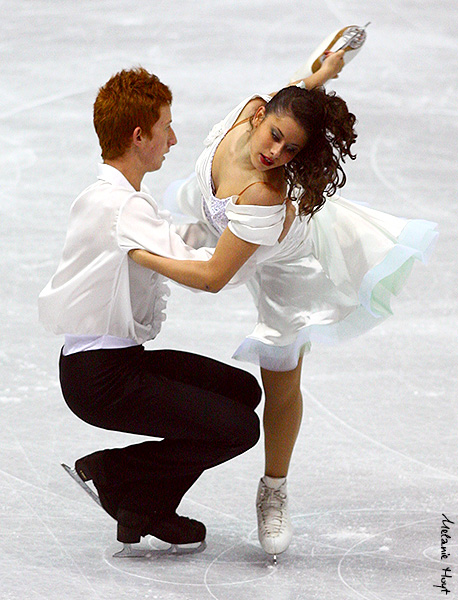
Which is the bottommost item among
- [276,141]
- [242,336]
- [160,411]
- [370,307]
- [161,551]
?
[242,336]

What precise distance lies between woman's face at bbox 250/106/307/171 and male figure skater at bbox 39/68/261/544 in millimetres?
253

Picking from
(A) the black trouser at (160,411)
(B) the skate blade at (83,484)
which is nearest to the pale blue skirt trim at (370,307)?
(A) the black trouser at (160,411)

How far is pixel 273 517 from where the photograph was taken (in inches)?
112

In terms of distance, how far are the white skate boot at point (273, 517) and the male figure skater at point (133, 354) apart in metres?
0.19

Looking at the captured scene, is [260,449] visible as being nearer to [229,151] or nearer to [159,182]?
[229,151]

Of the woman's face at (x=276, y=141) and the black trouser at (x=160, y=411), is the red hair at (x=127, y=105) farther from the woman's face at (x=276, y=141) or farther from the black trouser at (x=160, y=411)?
the black trouser at (x=160, y=411)

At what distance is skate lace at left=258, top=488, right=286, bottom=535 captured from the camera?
282 cm

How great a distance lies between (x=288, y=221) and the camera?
8.43 feet

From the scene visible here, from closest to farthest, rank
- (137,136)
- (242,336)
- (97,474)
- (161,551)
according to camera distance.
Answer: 1. (137,136)
2. (97,474)
3. (161,551)
4. (242,336)

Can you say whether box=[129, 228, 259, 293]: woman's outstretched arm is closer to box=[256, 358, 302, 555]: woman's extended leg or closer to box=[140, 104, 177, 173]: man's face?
box=[140, 104, 177, 173]: man's face

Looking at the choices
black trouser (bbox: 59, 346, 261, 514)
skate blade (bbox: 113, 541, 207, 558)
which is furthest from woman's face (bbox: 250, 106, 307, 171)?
skate blade (bbox: 113, 541, 207, 558)

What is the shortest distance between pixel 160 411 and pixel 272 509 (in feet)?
1.66

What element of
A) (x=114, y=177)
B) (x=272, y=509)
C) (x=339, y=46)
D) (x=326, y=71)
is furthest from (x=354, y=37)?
(x=272, y=509)

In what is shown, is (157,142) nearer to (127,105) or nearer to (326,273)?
(127,105)
